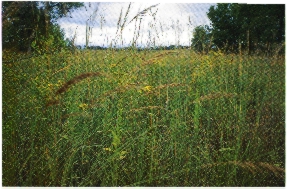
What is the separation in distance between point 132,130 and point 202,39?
2.99 ft

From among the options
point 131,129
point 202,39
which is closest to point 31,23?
point 131,129

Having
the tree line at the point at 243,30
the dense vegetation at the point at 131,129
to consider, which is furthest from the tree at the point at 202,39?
the dense vegetation at the point at 131,129

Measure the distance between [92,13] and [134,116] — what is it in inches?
26.9

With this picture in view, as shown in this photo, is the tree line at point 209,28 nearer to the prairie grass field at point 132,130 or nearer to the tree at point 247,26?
the tree at point 247,26

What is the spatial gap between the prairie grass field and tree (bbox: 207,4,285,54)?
224 millimetres

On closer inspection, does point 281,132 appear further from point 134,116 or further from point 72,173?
point 72,173

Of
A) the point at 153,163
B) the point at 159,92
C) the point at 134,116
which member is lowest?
the point at 153,163

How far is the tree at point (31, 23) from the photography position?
6.28 ft

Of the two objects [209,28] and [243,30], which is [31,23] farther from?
[243,30]

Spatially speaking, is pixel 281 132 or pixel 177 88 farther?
pixel 177 88

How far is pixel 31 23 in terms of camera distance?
6.88ft

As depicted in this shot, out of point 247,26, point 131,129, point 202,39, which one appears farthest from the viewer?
point 202,39

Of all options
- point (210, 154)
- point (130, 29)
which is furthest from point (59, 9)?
point (210, 154)

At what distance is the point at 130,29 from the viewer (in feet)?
7.32
